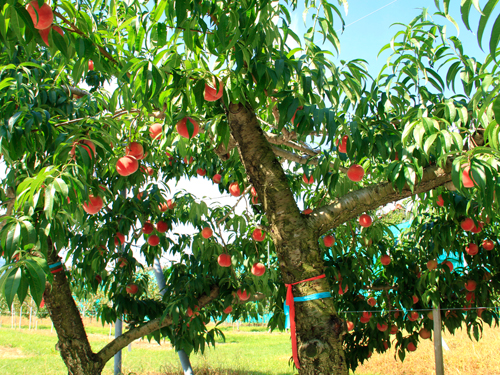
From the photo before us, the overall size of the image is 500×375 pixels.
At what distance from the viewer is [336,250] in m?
2.61

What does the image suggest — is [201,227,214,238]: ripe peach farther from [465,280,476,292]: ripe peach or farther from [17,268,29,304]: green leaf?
[465,280,476,292]: ripe peach

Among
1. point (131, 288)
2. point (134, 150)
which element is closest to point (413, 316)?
point (131, 288)

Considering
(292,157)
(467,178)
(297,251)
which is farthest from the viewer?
(292,157)

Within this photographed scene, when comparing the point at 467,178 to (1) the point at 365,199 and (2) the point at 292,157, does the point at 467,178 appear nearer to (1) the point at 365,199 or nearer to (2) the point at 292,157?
(1) the point at 365,199

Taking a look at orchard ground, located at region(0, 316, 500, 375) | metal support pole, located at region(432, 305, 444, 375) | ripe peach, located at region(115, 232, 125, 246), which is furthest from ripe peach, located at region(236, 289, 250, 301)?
orchard ground, located at region(0, 316, 500, 375)

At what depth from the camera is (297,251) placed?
1433 millimetres

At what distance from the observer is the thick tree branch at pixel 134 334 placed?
2.62 meters

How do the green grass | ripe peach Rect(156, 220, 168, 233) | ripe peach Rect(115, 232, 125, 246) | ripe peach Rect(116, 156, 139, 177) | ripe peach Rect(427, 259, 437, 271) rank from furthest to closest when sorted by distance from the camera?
the green grass, ripe peach Rect(427, 259, 437, 271), ripe peach Rect(156, 220, 168, 233), ripe peach Rect(115, 232, 125, 246), ripe peach Rect(116, 156, 139, 177)

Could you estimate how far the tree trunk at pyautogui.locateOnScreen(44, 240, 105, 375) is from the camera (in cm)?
253

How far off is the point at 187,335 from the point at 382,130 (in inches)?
87.7

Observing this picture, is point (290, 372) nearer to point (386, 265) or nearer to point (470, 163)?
point (386, 265)

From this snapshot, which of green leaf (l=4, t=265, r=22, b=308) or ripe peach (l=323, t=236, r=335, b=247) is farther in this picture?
ripe peach (l=323, t=236, r=335, b=247)

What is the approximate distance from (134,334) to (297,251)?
1.84 meters

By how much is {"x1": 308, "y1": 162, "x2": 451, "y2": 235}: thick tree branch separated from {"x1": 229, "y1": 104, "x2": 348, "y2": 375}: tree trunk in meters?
0.08
